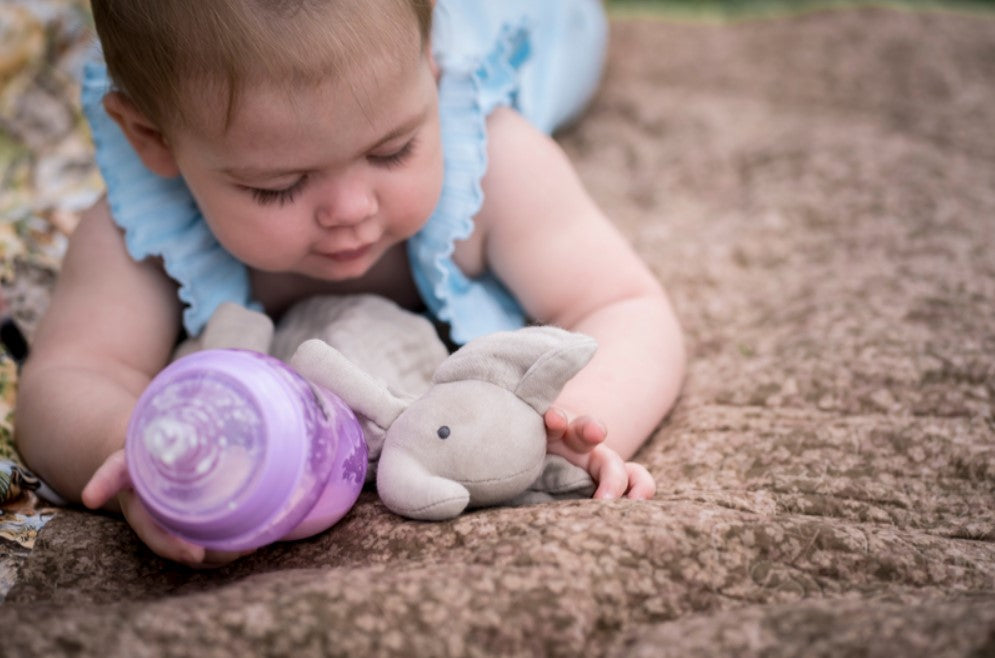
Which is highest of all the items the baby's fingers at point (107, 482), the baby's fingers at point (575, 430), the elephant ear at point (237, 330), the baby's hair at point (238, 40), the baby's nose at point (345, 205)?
the baby's hair at point (238, 40)

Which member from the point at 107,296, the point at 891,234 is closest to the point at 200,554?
the point at 107,296

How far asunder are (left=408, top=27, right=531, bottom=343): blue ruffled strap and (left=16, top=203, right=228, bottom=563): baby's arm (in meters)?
0.34

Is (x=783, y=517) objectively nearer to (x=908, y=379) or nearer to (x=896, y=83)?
(x=908, y=379)

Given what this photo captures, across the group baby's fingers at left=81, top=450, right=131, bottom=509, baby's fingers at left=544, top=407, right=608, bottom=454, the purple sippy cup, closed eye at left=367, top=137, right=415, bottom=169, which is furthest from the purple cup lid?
closed eye at left=367, top=137, right=415, bottom=169

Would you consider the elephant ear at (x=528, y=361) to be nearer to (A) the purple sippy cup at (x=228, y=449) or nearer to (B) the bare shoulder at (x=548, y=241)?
(A) the purple sippy cup at (x=228, y=449)

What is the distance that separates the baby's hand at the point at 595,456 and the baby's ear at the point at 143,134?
1.81 ft

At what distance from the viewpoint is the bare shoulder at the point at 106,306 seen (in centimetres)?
110

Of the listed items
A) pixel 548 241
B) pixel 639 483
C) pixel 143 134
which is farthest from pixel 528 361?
pixel 143 134

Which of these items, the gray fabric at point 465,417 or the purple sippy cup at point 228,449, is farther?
the gray fabric at point 465,417

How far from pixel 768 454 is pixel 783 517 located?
0.66ft

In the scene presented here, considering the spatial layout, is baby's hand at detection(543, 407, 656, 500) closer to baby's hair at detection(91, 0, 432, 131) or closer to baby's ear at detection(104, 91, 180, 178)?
baby's hair at detection(91, 0, 432, 131)

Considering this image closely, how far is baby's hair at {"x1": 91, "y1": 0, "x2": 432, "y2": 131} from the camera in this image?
0.86 metres

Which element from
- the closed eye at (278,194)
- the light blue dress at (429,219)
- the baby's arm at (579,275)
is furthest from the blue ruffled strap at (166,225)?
the baby's arm at (579,275)

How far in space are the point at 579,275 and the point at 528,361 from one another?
385mm
